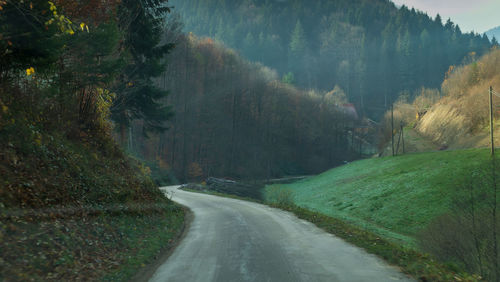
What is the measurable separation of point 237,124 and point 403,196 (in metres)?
47.2

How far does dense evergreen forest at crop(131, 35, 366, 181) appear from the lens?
5834 centimetres

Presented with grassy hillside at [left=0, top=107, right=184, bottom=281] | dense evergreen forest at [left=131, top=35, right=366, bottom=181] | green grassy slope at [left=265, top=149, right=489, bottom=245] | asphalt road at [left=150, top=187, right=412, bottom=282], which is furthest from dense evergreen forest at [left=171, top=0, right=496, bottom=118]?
asphalt road at [left=150, top=187, right=412, bottom=282]

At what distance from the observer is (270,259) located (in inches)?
309

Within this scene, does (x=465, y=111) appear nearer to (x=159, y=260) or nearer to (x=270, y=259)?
(x=270, y=259)

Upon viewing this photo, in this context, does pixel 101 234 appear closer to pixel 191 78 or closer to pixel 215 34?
pixel 191 78

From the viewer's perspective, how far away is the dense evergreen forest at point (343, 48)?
462 feet

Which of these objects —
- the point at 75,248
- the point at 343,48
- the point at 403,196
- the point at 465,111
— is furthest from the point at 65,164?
the point at 343,48

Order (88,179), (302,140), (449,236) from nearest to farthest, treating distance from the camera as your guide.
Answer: (88,179) → (449,236) → (302,140)

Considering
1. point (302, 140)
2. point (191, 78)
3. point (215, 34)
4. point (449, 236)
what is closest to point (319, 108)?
Result: point (302, 140)

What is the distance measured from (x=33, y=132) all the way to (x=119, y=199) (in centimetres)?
334

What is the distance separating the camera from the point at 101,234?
8.30 meters

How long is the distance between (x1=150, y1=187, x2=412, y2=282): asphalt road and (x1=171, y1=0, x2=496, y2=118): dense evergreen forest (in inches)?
4825

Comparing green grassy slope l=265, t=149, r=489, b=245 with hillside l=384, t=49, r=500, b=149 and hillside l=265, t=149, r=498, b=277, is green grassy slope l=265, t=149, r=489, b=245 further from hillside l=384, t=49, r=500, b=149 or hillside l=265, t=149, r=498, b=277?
hillside l=384, t=49, r=500, b=149

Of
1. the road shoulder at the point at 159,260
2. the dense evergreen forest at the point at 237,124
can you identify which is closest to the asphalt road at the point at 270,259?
the road shoulder at the point at 159,260
